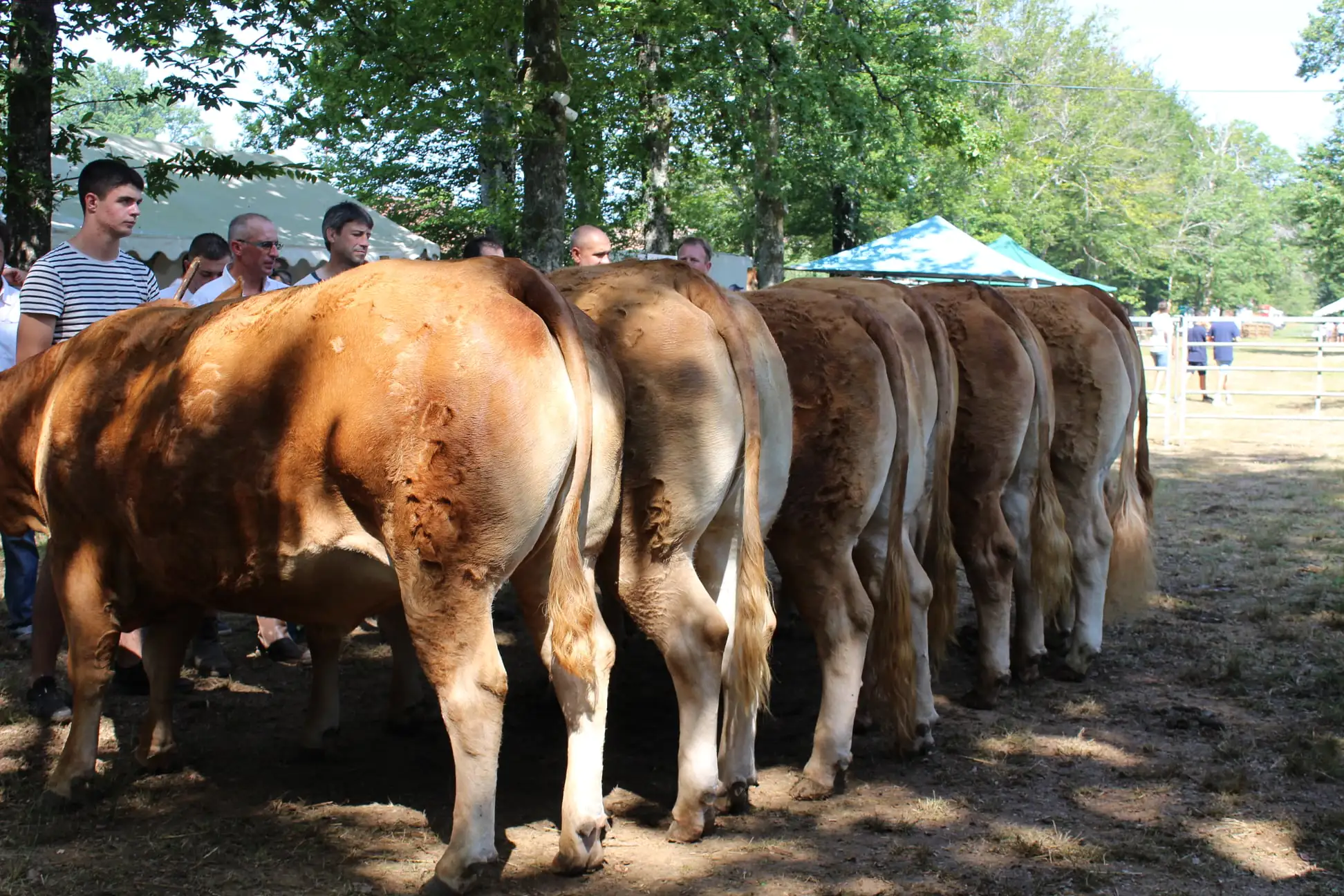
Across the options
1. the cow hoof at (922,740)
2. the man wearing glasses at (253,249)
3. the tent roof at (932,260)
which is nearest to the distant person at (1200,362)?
the tent roof at (932,260)

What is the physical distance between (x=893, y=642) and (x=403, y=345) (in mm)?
2417

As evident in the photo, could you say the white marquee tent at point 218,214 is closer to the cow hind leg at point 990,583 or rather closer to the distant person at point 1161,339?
the cow hind leg at point 990,583

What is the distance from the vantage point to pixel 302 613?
13.1 feet

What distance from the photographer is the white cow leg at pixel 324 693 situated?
195 inches

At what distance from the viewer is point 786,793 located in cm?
455

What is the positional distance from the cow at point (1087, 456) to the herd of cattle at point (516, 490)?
4.00ft

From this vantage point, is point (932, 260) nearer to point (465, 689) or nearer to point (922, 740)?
point (922, 740)

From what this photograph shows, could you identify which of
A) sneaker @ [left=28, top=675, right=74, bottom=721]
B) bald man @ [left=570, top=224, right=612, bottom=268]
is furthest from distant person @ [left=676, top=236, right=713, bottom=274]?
sneaker @ [left=28, top=675, right=74, bottom=721]

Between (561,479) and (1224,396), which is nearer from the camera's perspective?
(561,479)

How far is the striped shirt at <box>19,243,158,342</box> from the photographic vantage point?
5117 mm

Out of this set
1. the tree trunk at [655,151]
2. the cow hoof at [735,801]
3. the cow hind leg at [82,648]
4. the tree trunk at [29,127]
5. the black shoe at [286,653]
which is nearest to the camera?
the cow hind leg at [82,648]

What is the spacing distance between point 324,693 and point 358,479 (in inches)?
72.0

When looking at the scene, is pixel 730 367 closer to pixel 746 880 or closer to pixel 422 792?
pixel 746 880

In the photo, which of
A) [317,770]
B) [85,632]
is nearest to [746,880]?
[317,770]
